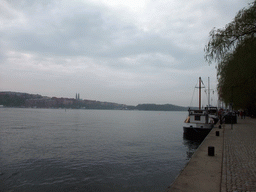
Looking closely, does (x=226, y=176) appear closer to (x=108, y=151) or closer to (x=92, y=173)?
(x=92, y=173)

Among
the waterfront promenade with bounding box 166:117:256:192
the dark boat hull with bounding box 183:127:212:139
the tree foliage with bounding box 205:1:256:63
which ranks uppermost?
the tree foliage with bounding box 205:1:256:63

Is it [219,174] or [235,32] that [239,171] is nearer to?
[219,174]

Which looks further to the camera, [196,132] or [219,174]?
[196,132]

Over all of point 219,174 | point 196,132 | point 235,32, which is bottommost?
point 196,132

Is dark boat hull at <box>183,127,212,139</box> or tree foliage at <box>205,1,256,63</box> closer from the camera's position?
tree foliage at <box>205,1,256,63</box>

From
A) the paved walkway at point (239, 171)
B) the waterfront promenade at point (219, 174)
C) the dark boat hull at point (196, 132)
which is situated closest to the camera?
the paved walkway at point (239, 171)

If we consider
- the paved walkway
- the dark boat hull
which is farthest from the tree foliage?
the dark boat hull

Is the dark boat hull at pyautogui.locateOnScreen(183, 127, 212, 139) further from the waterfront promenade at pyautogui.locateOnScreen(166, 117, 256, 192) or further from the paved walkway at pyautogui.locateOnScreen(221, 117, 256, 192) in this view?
the waterfront promenade at pyautogui.locateOnScreen(166, 117, 256, 192)

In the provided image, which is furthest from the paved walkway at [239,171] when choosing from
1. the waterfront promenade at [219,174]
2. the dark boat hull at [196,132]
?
the dark boat hull at [196,132]

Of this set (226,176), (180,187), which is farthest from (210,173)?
(180,187)

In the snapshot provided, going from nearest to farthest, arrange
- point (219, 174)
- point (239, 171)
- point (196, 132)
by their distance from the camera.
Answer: point (219, 174) → point (239, 171) → point (196, 132)

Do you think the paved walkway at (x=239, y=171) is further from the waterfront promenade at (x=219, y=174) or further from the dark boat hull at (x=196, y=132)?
the dark boat hull at (x=196, y=132)

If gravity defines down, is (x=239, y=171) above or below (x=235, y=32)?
below

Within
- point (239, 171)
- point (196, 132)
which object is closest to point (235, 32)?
point (239, 171)
